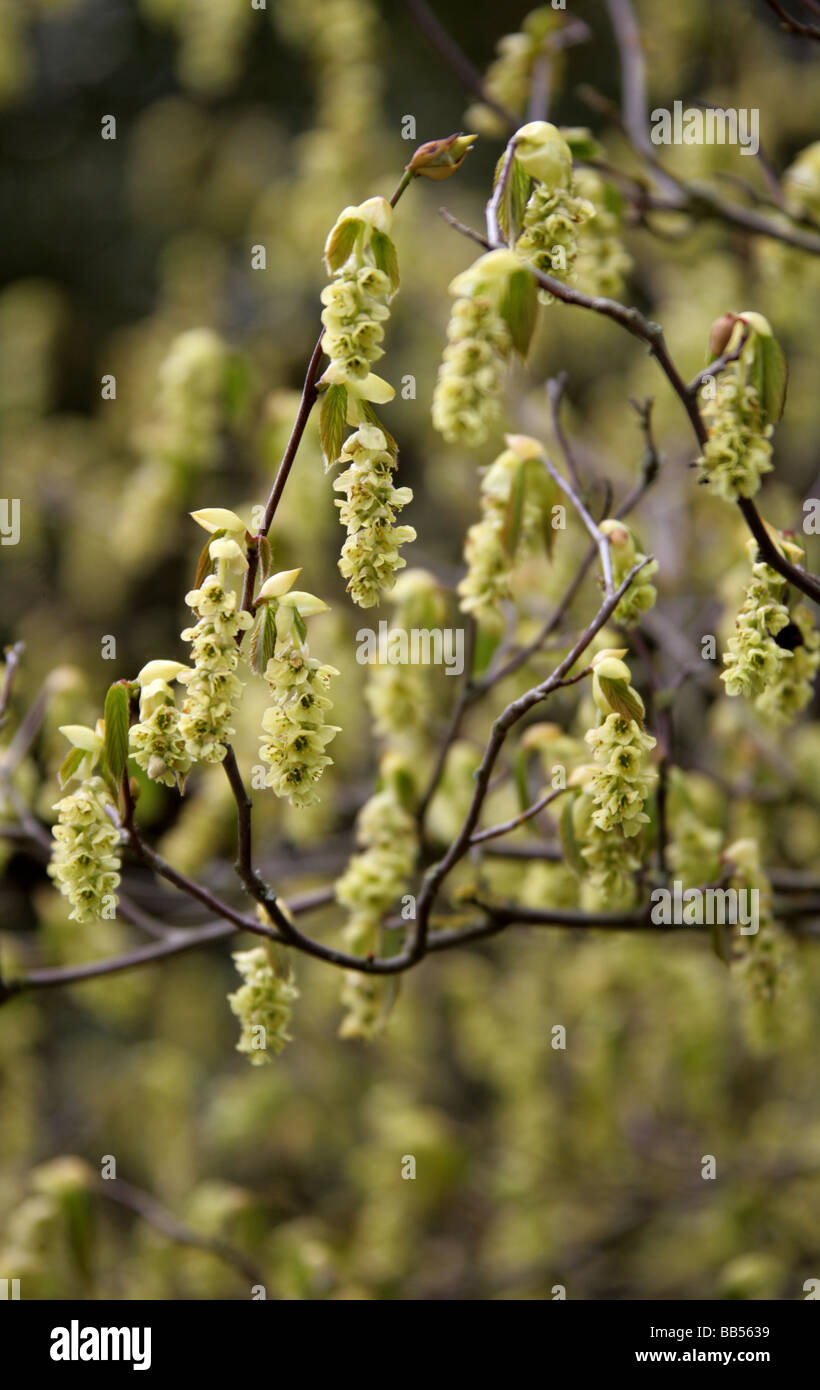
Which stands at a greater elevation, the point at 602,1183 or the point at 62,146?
the point at 62,146

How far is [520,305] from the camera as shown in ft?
4.26

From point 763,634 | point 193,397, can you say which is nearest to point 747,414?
point 763,634

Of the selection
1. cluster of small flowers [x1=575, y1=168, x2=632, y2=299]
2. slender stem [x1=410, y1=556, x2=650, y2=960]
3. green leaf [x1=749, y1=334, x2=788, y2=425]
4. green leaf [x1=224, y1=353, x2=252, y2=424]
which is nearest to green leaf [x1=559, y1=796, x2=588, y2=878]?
slender stem [x1=410, y1=556, x2=650, y2=960]

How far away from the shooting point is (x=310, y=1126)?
4281 millimetres

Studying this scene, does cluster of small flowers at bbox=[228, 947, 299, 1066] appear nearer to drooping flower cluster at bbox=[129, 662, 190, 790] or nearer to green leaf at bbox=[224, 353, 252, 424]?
drooping flower cluster at bbox=[129, 662, 190, 790]

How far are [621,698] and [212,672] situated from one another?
0.48 meters

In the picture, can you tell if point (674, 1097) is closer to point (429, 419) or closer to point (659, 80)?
point (429, 419)

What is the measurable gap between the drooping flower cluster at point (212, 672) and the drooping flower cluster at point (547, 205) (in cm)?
54

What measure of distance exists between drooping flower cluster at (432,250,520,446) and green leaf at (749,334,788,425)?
30 cm

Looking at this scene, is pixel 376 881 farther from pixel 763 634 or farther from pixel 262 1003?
pixel 763 634

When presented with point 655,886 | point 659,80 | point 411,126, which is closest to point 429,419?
point 411,126

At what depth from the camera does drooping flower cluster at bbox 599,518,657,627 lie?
1621mm

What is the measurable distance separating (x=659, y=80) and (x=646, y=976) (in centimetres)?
306
